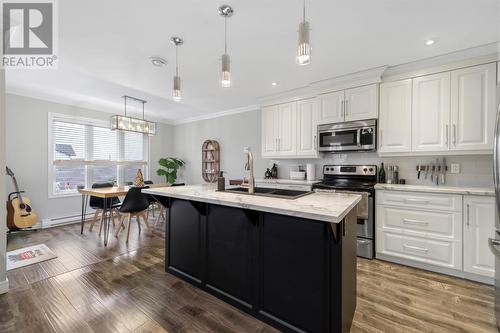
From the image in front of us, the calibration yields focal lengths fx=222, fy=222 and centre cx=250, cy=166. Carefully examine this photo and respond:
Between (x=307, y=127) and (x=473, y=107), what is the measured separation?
1.96m

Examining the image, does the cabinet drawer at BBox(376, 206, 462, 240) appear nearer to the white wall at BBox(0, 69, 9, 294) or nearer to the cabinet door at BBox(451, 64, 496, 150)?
the cabinet door at BBox(451, 64, 496, 150)

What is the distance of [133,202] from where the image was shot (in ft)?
11.6

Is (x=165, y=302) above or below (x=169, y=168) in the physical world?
below

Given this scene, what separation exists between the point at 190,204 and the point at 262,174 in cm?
268

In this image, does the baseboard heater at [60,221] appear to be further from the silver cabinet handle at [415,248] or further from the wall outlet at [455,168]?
the wall outlet at [455,168]

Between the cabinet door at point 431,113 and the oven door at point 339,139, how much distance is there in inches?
26.4

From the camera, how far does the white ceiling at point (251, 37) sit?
A: 182cm

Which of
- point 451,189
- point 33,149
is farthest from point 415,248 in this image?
point 33,149

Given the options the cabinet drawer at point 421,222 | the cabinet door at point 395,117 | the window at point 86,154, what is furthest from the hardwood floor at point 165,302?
the window at point 86,154

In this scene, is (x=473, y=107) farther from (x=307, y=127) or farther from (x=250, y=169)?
(x=250, y=169)

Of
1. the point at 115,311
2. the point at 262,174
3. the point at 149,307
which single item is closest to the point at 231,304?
the point at 149,307

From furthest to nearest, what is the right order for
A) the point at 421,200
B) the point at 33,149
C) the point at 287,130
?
the point at 33,149, the point at 287,130, the point at 421,200

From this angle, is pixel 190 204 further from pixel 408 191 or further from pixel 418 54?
pixel 418 54

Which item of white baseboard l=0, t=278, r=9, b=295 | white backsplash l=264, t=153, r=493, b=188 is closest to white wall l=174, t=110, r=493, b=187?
white backsplash l=264, t=153, r=493, b=188
